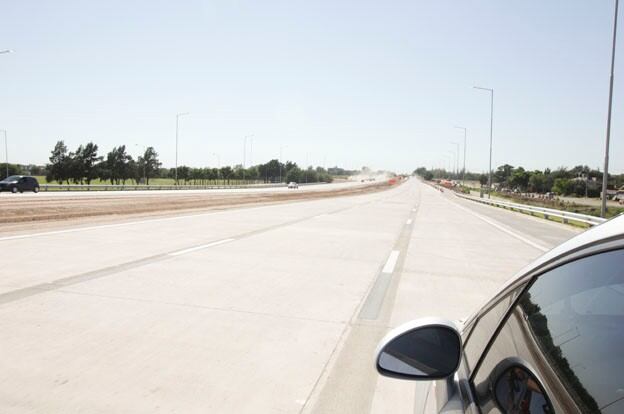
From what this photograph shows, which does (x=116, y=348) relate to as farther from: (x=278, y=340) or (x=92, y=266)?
(x=92, y=266)

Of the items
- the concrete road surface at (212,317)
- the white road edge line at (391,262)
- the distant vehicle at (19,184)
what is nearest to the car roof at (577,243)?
the concrete road surface at (212,317)

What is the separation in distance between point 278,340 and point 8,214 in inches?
675

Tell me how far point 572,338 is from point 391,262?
8976 millimetres

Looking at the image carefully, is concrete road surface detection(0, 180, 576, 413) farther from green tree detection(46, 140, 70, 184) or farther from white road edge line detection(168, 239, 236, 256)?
green tree detection(46, 140, 70, 184)

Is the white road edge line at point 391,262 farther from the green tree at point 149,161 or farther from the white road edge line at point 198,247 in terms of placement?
the green tree at point 149,161

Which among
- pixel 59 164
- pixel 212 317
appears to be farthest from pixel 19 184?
pixel 59 164

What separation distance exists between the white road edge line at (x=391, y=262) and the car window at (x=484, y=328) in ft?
23.1

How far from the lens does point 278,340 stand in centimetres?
491

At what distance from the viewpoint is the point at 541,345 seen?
5.29ft

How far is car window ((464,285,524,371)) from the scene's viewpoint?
2.00 m

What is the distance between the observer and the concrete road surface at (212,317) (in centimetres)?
361

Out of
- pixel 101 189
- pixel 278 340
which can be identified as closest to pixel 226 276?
pixel 278 340

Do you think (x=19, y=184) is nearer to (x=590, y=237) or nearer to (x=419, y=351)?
(x=419, y=351)

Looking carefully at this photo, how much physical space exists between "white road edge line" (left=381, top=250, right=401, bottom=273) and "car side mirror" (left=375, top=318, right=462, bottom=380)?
24.4 feet
